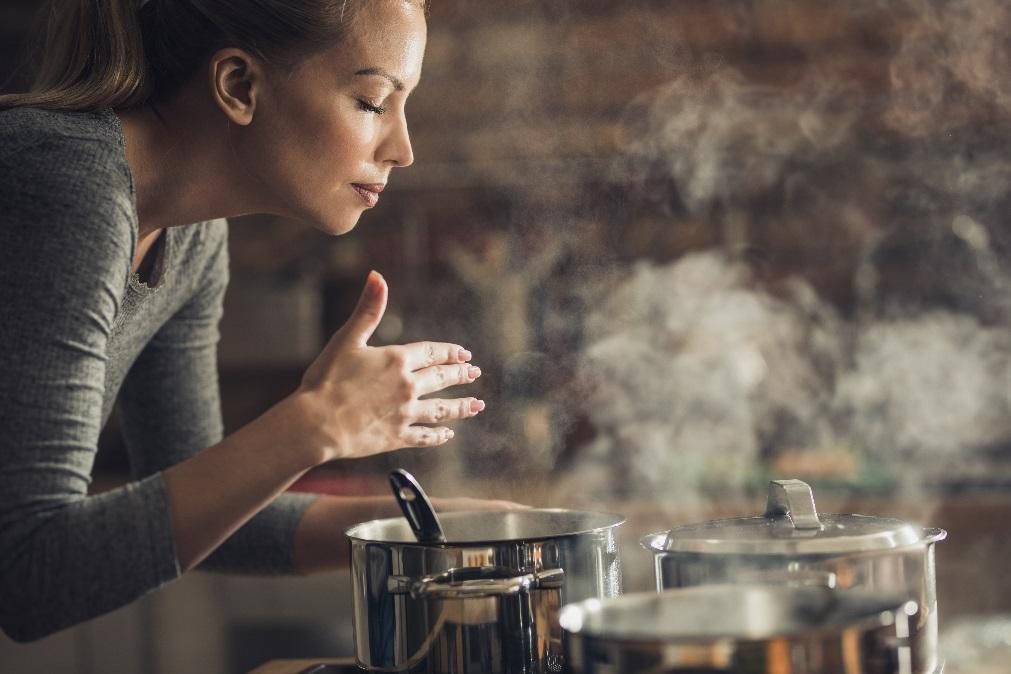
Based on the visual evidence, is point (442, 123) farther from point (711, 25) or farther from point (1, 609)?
point (1, 609)

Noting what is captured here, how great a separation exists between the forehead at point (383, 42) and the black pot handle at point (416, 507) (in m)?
0.43

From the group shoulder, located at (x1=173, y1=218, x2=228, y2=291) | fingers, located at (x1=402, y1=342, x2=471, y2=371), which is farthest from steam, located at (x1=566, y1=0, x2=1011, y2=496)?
fingers, located at (x1=402, y1=342, x2=471, y2=371)

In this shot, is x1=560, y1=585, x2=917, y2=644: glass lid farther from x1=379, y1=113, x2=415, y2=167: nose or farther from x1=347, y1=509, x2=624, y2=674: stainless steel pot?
x1=379, y1=113, x2=415, y2=167: nose

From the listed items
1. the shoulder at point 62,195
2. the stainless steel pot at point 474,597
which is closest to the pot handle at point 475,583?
the stainless steel pot at point 474,597

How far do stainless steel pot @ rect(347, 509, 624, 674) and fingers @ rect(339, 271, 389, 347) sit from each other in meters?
0.16

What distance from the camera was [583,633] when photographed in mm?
594

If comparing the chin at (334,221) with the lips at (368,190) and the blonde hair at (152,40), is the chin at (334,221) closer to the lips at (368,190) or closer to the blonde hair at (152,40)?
the lips at (368,190)

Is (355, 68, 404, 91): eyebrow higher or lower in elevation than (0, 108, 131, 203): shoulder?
higher

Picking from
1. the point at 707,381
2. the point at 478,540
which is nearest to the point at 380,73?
the point at 478,540

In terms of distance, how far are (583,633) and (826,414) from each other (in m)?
2.24

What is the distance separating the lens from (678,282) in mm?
2949

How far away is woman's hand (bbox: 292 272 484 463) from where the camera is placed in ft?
2.75

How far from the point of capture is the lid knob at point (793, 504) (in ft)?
2.51

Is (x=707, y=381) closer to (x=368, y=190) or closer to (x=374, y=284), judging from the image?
(x=368, y=190)
